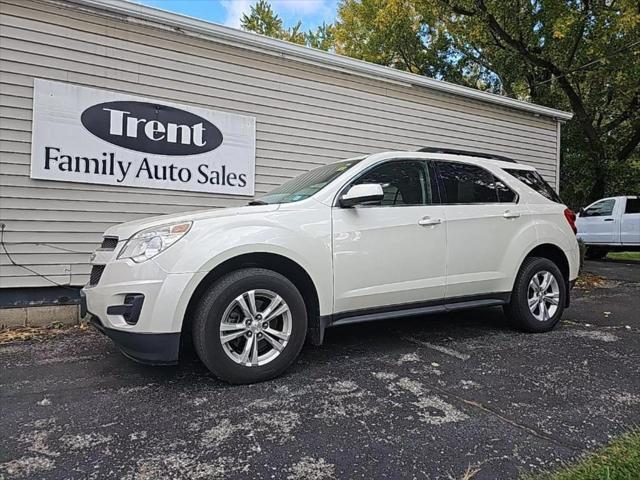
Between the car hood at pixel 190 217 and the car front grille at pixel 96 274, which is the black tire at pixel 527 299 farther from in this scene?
the car front grille at pixel 96 274

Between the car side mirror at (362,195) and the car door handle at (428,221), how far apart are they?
57cm

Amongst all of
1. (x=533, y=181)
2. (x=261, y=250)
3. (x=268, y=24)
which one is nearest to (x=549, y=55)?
(x=533, y=181)

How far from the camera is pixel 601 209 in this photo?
1237cm

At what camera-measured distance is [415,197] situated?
12.8 feet

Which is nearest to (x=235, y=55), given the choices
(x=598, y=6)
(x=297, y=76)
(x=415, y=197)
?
(x=297, y=76)

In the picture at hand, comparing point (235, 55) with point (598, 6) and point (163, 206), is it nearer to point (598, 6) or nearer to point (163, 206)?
point (163, 206)

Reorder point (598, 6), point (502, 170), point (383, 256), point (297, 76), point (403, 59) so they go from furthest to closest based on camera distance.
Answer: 1. point (403, 59)
2. point (598, 6)
3. point (297, 76)
4. point (502, 170)
5. point (383, 256)

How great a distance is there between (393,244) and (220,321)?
1508mm

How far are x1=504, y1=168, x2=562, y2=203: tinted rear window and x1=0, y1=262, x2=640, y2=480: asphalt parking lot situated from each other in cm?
150

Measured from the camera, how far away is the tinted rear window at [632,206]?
38.5ft

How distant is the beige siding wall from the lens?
15.5ft

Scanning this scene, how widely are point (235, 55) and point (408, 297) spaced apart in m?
4.12

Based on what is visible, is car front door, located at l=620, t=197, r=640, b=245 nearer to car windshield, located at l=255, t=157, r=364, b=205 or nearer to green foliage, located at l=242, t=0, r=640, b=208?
green foliage, located at l=242, t=0, r=640, b=208

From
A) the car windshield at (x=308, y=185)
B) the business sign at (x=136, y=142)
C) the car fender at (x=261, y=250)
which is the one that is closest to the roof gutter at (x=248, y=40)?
the business sign at (x=136, y=142)
